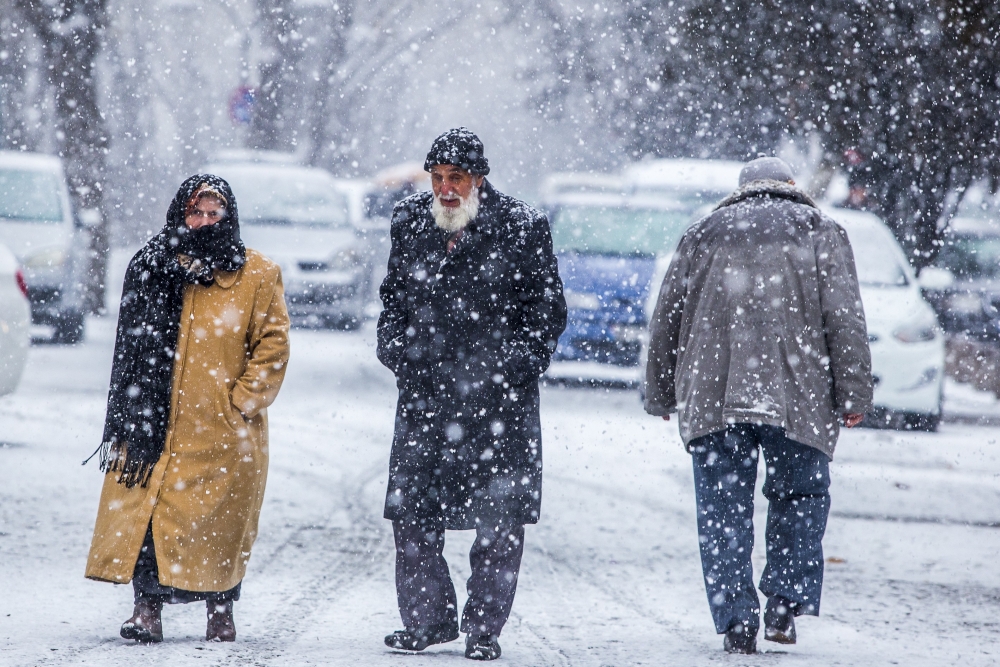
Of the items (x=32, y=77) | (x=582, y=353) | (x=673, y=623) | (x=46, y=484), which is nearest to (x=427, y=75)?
(x=32, y=77)

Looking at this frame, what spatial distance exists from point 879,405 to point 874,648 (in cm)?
643

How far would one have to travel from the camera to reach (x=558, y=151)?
38688 mm

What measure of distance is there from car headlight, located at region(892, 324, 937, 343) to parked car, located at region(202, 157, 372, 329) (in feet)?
21.0

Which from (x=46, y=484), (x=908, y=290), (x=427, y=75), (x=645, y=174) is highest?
(x=427, y=75)

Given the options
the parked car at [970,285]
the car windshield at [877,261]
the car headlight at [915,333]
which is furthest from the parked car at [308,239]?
the car headlight at [915,333]

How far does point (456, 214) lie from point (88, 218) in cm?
1174

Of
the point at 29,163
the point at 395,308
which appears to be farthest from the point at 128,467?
the point at 29,163

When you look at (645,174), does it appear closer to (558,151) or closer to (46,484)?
(46,484)

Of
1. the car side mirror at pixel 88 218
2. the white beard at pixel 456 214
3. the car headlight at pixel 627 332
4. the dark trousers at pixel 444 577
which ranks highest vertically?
the white beard at pixel 456 214

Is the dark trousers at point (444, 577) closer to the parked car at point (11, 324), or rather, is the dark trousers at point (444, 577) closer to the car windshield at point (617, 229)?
the parked car at point (11, 324)

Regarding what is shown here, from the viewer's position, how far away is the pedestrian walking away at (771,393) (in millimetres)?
4895

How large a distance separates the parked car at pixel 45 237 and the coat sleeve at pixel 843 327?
1015 cm

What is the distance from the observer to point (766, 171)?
5.19 m

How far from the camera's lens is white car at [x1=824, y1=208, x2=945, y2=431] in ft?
36.5
